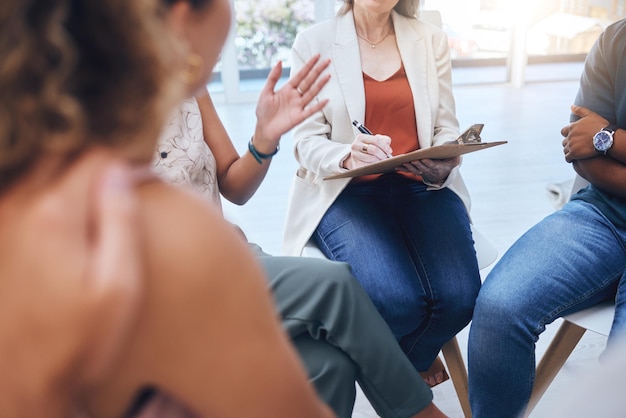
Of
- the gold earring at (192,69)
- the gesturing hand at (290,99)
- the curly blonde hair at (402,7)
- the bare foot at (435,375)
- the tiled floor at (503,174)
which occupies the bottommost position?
the tiled floor at (503,174)

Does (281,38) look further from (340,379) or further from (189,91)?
(189,91)

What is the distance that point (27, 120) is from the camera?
0.58 meters

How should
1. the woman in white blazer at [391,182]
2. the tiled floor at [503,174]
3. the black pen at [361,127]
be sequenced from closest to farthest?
the woman in white blazer at [391,182] < the black pen at [361,127] < the tiled floor at [503,174]

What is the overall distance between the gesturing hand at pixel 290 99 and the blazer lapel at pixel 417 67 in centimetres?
51

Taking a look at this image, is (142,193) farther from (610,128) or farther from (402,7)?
(402,7)

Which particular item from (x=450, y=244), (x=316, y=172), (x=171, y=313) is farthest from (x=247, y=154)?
(x=171, y=313)

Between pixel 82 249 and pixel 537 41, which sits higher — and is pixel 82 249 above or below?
above

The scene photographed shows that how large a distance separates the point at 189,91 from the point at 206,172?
2.72 ft

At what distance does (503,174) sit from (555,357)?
2212 mm

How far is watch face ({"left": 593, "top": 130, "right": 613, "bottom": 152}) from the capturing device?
5.41 feet

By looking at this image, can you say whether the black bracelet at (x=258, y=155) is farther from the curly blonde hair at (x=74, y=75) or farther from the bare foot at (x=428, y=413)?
the curly blonde hair at (x=74, y=75)

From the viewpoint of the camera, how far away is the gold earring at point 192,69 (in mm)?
717

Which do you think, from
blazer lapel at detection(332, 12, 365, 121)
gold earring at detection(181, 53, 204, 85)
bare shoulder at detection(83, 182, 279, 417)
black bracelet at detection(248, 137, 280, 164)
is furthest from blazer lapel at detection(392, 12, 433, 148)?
bare shoulder at detection(83, 182, 279, 417)

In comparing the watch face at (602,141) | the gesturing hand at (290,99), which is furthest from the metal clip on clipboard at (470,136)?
the gesturing hand at (290,99)
